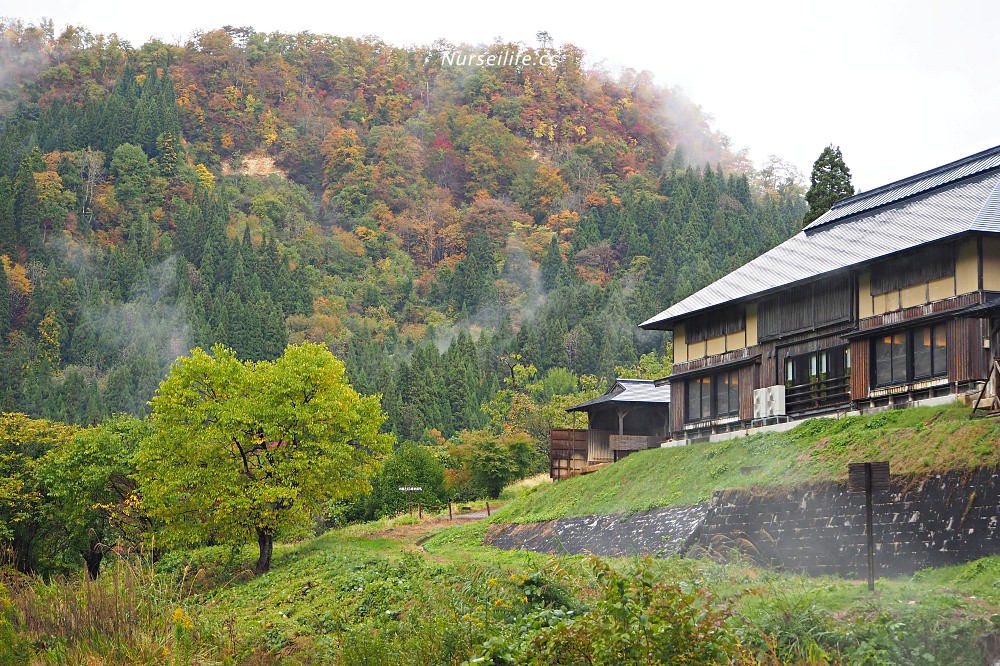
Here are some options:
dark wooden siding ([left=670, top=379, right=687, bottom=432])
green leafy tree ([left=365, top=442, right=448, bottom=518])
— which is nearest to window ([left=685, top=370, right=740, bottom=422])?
dark wooden siding ([left=670, top=379, right=687, bottom=432])

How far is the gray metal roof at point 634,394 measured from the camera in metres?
49.2

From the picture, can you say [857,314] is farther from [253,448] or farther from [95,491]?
[95,491]

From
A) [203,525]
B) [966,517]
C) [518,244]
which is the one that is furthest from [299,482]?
[518,244]

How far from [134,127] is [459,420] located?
114 m

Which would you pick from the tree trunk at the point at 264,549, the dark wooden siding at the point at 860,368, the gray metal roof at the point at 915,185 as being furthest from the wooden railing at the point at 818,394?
the tree trunk at the point at 264,549

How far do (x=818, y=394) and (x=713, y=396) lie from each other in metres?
5.65

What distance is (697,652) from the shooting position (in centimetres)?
1458

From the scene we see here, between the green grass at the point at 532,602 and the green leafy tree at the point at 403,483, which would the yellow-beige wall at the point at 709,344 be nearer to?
the green grass at the point at 532,602

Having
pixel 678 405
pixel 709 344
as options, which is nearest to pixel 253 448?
pixel 678 405

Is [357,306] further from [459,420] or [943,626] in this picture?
[943,626]

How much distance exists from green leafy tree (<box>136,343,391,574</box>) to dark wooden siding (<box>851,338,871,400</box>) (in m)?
17.1

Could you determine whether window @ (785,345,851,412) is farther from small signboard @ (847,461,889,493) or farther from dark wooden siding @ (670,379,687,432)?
small signboard @ (847,461,889,493)

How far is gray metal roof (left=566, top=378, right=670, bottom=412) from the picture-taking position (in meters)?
49.2

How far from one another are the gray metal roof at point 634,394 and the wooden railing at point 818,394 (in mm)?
12412
